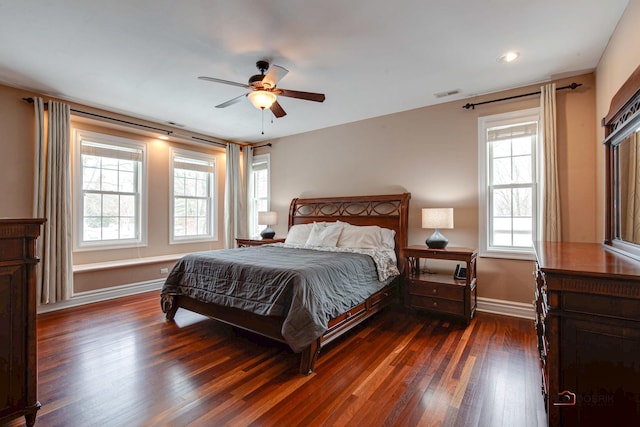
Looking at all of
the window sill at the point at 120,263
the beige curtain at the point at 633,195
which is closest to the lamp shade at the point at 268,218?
the window sill at the point at 120,263

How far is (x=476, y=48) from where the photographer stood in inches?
107

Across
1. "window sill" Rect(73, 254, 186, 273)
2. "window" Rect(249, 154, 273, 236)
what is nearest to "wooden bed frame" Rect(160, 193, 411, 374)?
"window" Rect(249, 154, 273, 236)

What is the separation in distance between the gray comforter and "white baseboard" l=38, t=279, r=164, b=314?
5.32 ft

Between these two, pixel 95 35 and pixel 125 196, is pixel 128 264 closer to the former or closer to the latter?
pixel 125 196

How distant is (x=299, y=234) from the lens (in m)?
4.75

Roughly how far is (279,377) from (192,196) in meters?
4.34

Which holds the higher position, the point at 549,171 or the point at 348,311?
the point at 549,171

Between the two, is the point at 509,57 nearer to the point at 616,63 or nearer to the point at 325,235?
the point at 616,63

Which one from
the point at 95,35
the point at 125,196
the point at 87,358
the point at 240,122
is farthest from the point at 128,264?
the point at 95,35

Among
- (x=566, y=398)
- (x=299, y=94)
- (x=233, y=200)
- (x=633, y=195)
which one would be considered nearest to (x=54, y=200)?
(x=233, y=200)

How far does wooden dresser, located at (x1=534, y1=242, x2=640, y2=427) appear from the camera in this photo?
117cm

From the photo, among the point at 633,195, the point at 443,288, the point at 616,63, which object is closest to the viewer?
the point at 633,195

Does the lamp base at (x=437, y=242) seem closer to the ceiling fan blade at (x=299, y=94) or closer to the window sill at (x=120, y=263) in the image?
the ceiling fan blade at (x=299, y=94)

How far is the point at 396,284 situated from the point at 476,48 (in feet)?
8.98
